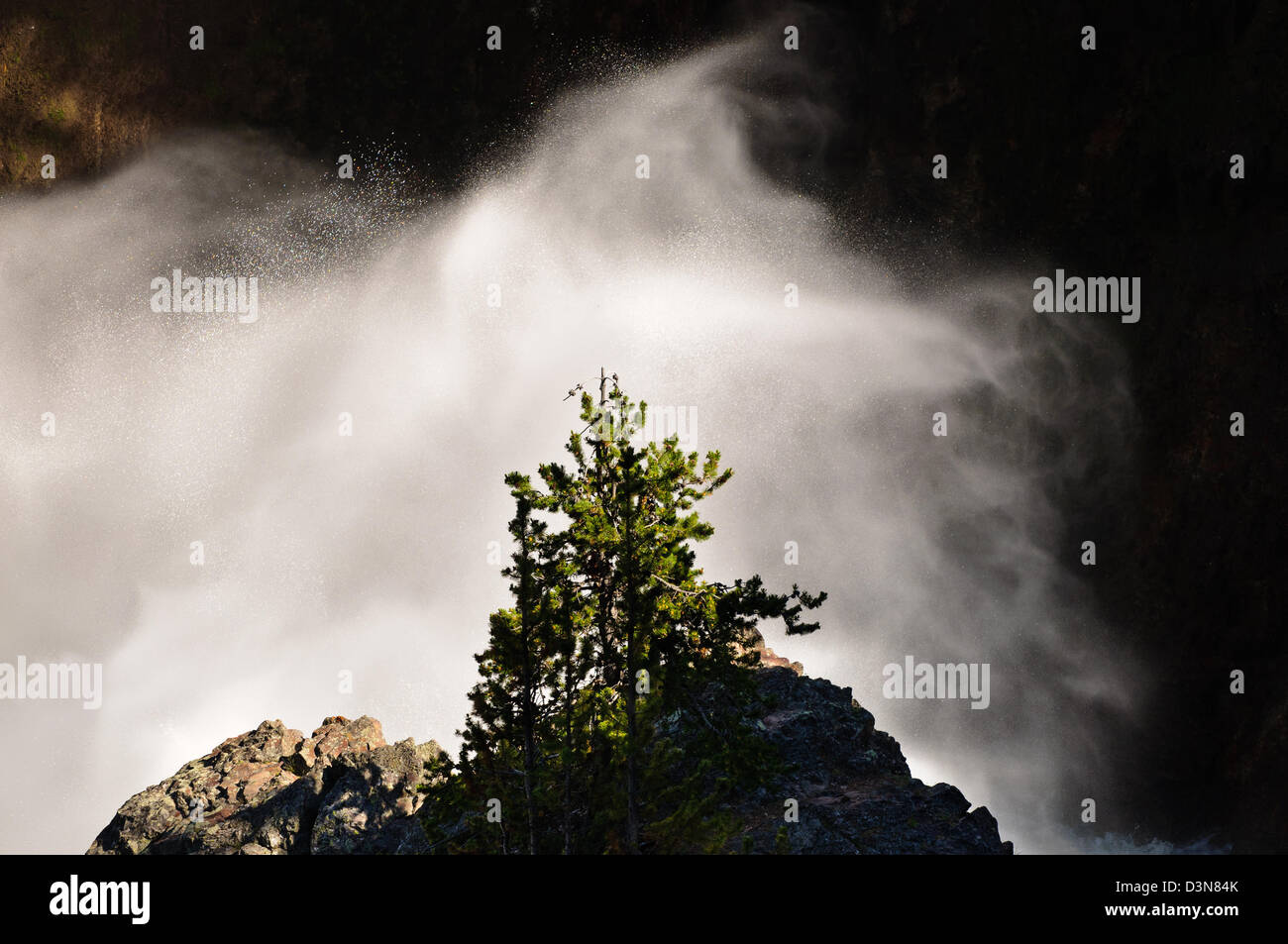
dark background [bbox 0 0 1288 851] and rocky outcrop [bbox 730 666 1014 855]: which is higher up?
dark background [bbox 0 0 1288 851]

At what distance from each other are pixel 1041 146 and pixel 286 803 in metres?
39.1

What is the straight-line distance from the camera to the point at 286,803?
3027 centimetres

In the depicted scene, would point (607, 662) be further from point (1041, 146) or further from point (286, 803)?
point (1041, 146)

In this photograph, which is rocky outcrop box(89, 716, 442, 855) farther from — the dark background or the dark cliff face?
the dark background

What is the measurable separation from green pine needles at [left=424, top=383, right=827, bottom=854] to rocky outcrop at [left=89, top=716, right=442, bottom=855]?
8.05 meters

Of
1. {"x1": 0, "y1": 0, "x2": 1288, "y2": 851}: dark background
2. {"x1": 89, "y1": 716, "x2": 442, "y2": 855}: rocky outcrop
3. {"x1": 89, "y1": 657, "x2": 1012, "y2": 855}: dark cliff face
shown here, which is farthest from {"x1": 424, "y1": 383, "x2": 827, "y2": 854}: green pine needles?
{"x1": 0, "y1": 0, "x2": 1288, "y2": 851}: dark background

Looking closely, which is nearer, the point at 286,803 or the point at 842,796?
the point at 842,796

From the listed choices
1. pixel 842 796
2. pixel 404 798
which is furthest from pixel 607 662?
pixel 404 798

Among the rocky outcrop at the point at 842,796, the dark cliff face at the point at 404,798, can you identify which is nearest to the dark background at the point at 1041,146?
the dark cliff face at the point at 404,798

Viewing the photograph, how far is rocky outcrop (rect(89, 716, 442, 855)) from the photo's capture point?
2902 centimetres

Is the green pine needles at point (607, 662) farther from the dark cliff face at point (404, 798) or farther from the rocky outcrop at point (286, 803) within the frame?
the rocky outcrop at point (286, 803)

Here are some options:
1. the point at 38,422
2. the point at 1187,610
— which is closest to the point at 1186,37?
the point at 1187,610

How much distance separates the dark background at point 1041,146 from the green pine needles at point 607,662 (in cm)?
2715

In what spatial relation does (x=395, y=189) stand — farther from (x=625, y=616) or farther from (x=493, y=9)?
(x=625, y=616)
